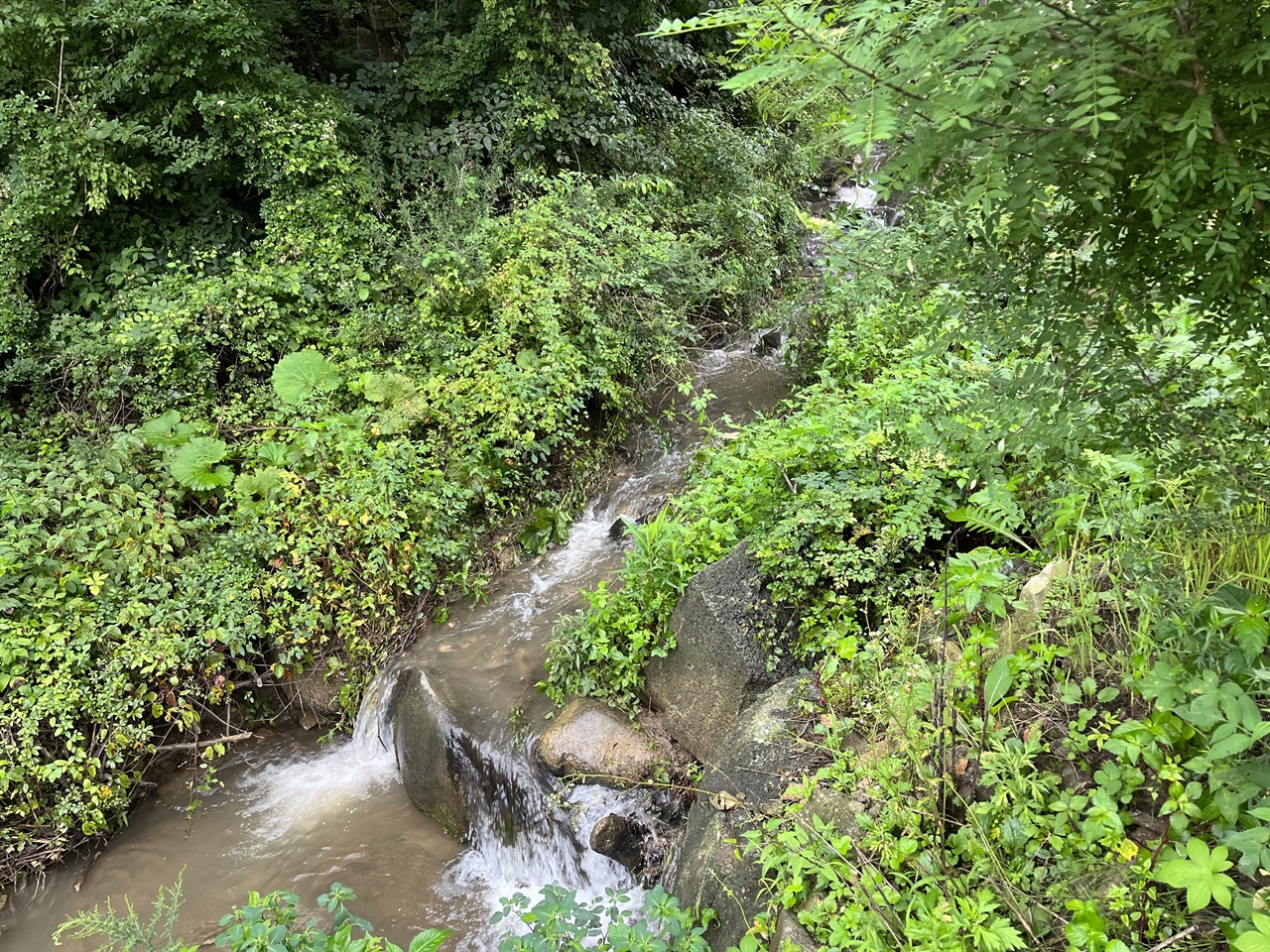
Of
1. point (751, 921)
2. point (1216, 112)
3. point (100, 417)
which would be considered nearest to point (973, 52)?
point (1216, 112)

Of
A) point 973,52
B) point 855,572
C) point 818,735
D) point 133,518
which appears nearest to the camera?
point 973,52

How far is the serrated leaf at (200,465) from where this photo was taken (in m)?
5.89

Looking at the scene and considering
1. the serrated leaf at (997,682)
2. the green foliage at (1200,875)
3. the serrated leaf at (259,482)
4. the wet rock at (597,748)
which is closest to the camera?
the green foliage at (1200,875)

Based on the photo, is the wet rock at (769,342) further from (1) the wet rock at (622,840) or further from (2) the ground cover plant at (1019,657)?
(1) the wet rock at (622,840)

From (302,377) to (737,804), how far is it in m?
5.24

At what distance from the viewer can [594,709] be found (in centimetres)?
443

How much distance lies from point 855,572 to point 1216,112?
2489 millimetres

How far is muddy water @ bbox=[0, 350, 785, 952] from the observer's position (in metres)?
4.30

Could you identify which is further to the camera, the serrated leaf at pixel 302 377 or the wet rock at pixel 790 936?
the serrated leaf at pixel 302 377

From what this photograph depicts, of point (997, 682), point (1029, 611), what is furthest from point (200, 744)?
point (1029, 611)

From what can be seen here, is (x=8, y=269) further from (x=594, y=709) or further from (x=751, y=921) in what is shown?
(x=751, y=921)

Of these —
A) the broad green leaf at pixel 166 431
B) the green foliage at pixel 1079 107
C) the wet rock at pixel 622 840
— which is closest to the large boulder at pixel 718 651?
the wet rock at pixel 622 840

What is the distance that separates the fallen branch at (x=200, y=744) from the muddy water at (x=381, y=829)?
241mm

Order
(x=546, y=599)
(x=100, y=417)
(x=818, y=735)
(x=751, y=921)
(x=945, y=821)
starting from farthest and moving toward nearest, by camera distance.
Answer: (x=100, y=417) < (x=546, y=599) < (x=818, y=735) < (x=751, y=921) < (x=945, y=821)
